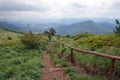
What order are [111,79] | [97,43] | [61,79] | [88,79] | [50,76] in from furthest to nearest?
[97,43]
[50,76]
[61,79]
[88,79]
[111,79]

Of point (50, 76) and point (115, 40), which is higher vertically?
point (115, 40)

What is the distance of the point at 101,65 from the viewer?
32.0ft

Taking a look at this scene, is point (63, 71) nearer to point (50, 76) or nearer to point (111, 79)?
point (50, 76)

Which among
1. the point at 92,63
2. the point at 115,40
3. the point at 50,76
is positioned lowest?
the point at 50,76

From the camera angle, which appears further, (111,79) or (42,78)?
(42,78)

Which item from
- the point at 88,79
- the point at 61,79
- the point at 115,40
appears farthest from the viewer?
the point at 115,40

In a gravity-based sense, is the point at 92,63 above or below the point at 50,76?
above

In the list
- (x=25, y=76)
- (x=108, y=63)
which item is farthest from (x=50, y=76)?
(x=108, y=63)

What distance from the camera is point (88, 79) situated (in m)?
9.12

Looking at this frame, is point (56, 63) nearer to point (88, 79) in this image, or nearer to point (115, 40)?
point (115, 40)

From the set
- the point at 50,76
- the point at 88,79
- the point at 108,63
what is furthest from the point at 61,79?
the point at 108,63

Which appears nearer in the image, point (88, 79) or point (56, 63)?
point (88, 79)

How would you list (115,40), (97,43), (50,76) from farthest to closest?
(97,43)
(115,40)
(50,76)

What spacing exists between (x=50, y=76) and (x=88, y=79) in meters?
2.78
